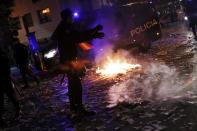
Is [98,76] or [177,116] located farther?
[98,76]

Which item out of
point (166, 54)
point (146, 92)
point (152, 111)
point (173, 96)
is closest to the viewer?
point (152, 111)

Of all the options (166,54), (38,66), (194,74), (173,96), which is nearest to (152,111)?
(173,96)

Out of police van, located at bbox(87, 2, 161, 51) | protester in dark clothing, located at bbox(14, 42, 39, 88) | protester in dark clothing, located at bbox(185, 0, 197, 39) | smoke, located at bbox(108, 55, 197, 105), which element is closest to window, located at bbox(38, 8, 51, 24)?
police van, located at bbox(87, 2, 161, 51)

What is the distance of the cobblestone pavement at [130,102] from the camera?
6.70 meters

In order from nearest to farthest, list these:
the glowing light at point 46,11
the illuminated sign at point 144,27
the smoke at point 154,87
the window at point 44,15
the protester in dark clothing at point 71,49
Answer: the protester in dark clothing at point 71,49, the smoke at point 154,87, the illuminated sign at point 144,27, the glowing light at point 46,11, the window at point 44,15

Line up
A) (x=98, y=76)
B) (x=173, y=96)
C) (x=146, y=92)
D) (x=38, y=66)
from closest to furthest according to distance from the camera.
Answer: (x=173, y=96), (x=146, y=92), (x=98, y=76), (x=38, y=66)

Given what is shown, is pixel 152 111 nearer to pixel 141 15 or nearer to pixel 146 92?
pixel 146 92

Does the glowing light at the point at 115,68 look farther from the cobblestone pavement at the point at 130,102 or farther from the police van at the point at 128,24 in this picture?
the police van at the point at 128,24

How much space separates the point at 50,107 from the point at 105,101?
1673 millimetres

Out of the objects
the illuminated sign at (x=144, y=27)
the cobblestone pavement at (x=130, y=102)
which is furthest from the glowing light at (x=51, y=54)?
the cobblestone pavement at (x=130, y=102)

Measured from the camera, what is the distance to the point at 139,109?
295 inches

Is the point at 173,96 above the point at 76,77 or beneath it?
beneath

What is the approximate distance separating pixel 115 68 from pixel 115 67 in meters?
0.21

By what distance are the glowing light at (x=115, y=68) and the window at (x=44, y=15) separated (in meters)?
26.0
